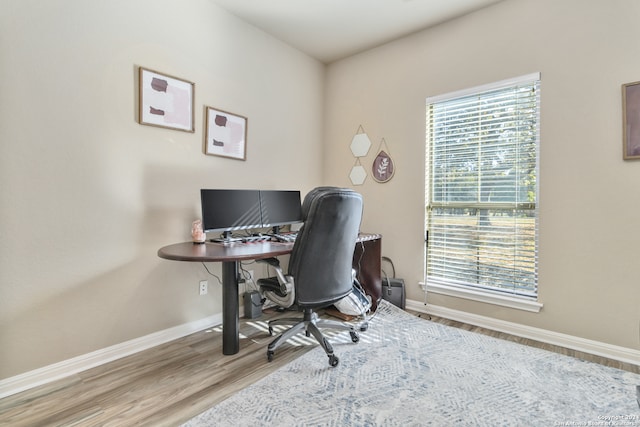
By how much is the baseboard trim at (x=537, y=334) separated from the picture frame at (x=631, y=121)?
129 cm

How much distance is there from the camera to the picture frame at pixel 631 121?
1996 millimetres

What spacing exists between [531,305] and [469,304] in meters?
0.46

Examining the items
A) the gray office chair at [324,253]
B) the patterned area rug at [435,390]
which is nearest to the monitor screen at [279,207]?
the gray office chair at [324,253]

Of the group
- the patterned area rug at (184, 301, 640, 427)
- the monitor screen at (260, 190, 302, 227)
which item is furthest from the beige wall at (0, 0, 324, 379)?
the patterned area rug at (184, 301, 640, 427)

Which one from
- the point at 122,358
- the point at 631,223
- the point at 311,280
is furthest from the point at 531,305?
the point at 122,358

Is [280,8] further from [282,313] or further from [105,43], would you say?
[282,313]

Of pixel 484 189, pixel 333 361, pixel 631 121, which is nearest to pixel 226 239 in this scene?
pixel 333 361

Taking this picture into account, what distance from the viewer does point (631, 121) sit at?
6.61ft

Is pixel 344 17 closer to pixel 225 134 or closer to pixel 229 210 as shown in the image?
pixel 225 134

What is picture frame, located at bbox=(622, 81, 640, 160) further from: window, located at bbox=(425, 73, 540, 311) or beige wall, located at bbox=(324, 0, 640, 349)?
window, located at bbox=(425, 73, 540, 311)

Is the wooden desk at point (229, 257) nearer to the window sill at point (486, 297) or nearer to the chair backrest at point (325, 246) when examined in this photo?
the chair backrest at point (325, 246)

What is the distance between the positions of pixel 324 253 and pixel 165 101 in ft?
5.30

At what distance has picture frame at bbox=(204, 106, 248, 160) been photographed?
255 centimetres

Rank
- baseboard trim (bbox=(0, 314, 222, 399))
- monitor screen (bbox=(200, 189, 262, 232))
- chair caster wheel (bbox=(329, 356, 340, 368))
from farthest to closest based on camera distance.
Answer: monitor screen (bbox=(200, 189, 262, 232)), chair caster wheel (bbox=(329, 356, 340, 368)), baseboard trim (bbox=(0, 314, 222, 399))
